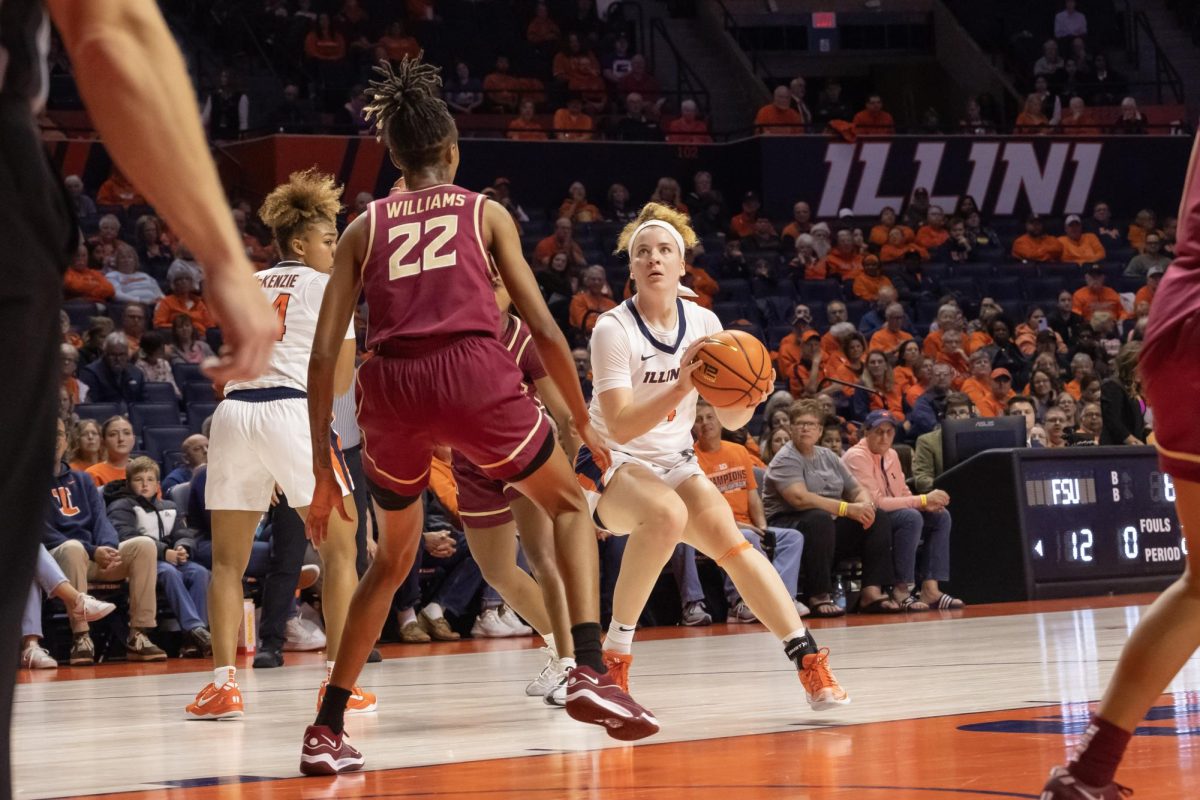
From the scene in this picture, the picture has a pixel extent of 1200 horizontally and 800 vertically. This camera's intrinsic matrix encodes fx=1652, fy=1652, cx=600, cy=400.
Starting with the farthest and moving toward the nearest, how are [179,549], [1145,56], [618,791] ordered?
[1145,56] → [179,549] → [618,791]

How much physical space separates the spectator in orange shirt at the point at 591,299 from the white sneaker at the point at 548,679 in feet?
27.7

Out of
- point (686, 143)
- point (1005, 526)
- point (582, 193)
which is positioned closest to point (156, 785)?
point (1005, 526)

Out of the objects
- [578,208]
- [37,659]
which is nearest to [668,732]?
[37,659]

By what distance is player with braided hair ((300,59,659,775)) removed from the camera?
4590 mm

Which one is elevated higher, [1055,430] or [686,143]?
[686,143]

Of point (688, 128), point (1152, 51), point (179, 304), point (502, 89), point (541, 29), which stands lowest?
point (179, 304)

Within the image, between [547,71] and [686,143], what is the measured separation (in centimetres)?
221

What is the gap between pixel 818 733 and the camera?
498cm

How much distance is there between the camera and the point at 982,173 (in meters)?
21.3

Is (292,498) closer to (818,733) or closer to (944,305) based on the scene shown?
(818,733)

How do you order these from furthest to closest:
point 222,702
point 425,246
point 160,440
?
point 160,440 → point 222,702 → point 425,246

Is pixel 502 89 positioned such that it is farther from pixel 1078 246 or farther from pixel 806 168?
pixel 1078 246

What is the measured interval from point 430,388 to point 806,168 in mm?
16416

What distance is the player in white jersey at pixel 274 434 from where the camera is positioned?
20.5 ft
